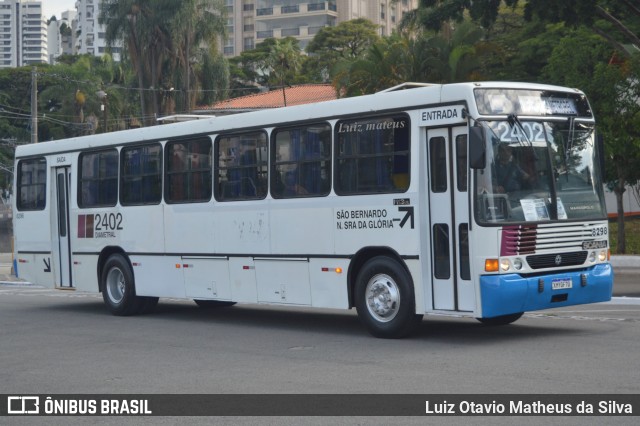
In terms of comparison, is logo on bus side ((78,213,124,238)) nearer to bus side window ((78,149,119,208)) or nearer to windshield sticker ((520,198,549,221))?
bus side window ((78,149,119,208))

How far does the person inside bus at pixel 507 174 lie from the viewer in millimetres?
12469

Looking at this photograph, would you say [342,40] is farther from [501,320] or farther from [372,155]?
[372,155]

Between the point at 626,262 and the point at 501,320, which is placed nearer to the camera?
the point at 501,320

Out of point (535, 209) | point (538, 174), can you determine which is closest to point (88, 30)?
point (538, 174)

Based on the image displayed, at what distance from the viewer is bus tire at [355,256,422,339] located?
42.9 ft

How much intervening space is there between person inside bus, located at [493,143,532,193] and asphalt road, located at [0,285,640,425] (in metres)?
1.85

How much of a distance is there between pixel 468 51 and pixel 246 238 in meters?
27.8

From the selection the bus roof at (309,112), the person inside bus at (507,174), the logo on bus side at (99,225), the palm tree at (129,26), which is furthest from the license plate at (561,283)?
the palm tree at (129,26)

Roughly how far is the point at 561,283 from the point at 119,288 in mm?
8537

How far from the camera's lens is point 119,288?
18.5 metres

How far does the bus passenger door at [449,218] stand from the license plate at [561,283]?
1048 mm

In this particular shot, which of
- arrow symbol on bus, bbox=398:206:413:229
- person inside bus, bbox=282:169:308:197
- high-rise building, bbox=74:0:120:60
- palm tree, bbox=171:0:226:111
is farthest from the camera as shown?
high-rise building, bbox=74:0:120:60

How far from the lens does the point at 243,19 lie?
122938 mm

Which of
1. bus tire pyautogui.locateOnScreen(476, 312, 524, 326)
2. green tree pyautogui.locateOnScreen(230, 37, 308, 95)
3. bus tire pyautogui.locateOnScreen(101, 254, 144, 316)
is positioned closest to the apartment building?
green tree pyautogui.locateOnScreen(230, 37, 308, 95)
